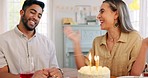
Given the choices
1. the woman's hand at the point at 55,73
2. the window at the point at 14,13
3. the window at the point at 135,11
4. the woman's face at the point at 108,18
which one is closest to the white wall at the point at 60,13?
Result: the window at the point at 14,13

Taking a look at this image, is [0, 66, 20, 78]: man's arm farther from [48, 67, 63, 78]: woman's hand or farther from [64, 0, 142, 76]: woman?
[64, 0, 142, 76]: woman

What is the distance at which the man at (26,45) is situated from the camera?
207 centimetres

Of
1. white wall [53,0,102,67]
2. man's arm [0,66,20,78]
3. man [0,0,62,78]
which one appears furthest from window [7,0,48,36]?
man's arm [0,66,20,78]

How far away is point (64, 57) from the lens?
18.3 feet

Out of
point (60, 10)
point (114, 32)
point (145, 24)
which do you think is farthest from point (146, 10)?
point (114, 32)

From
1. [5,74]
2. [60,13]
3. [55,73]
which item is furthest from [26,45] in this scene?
[60,13]

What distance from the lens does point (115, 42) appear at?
2188 mm

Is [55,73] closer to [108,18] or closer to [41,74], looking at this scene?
[41,74]

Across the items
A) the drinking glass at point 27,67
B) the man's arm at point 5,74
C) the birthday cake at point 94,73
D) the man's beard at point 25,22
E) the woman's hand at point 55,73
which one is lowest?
the man's arm at point 5,74

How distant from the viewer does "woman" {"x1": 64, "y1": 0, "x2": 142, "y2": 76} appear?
2.09 meters

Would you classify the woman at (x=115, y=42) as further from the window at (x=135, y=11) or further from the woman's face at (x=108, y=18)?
the window at (x=135, y=11)

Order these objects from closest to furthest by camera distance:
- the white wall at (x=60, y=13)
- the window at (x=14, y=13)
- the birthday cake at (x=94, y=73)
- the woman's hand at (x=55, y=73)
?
the birthday cake at (x=94, y=73) < the woman's hand at (x=55, y=73) < the white wall at (x=60, y=13) < the window at (x=14, y=13)

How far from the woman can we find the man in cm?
29

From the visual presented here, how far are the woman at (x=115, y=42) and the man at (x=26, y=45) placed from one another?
0.29 m
